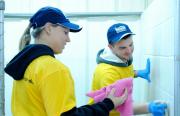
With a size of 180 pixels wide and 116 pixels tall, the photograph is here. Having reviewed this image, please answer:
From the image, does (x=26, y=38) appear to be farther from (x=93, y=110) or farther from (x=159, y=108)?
(x=159, y=108)

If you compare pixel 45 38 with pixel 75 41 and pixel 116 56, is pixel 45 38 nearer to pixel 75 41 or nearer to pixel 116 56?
pixel 116 56

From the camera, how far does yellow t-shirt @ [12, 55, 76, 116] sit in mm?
1065

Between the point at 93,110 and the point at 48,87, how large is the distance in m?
0.20

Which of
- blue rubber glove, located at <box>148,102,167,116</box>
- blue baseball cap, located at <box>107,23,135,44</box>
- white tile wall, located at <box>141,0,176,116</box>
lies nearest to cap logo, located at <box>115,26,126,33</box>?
blue baseball cap, located at <box>107,23,135,44</box>

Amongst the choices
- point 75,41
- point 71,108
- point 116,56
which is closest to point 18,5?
point 75,41

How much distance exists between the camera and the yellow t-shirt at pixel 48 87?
1065mm

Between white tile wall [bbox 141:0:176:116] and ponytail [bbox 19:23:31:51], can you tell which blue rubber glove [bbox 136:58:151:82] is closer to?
white tile wall [bbox 141:0:176:116]

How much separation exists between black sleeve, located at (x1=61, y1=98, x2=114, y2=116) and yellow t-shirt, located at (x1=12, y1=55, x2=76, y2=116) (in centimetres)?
2

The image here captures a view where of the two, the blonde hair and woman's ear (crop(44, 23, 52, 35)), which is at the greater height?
woman's ear (crop(44, 23, 52, 35))

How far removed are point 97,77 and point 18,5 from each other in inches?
36.6

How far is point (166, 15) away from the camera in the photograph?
141 cm

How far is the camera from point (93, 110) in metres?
1.15

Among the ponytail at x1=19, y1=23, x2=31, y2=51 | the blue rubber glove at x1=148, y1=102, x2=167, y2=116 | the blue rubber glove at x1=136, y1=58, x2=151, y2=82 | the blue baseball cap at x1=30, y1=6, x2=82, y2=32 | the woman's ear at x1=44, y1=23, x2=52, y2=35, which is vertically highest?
the blue baseball cap at x1=30, y1=6, x2=82, y2=32

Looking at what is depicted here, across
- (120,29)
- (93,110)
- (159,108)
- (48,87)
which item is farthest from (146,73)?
(48,87)
